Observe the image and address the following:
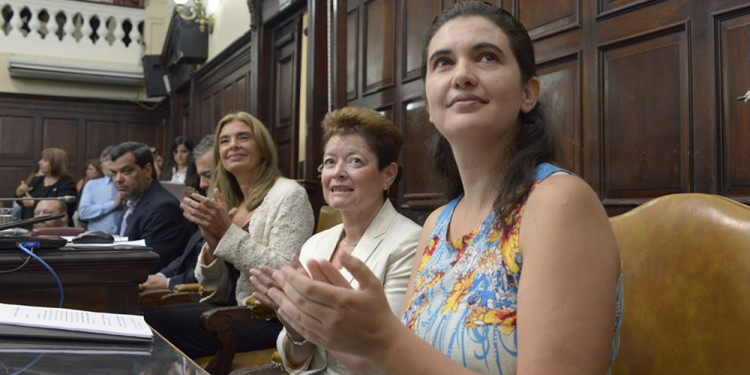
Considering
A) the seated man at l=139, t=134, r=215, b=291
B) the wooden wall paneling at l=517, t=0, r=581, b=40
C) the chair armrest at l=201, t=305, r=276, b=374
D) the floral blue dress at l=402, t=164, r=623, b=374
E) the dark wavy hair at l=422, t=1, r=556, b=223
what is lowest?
the chair armrest at l=201, t=305, r=276, b=374

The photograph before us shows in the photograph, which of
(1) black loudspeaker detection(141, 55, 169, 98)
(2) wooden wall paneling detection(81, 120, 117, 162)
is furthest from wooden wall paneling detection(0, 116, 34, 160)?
(1) black loudspeaker detection(141, 55, 169, 98)

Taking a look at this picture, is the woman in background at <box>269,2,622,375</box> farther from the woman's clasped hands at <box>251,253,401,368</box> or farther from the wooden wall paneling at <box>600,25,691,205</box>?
the wooden wall paneling at <box>600,25,691,205</box>

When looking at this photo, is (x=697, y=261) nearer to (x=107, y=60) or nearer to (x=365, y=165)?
(x=365, y=165)

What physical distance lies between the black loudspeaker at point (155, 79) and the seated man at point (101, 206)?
3975 mm

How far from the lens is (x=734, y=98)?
1.66 m

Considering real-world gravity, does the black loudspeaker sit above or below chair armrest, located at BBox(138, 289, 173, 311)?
above

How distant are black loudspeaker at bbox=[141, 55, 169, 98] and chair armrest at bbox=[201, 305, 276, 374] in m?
7.49

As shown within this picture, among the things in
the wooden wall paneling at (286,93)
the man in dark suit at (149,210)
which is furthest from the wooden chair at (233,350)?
the wooden wall paneling at (286,93)

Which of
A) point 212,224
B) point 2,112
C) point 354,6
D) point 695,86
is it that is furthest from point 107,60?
point 695,86

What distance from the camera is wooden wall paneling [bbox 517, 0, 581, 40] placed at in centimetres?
219

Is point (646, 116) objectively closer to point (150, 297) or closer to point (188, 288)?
point (188, 288)

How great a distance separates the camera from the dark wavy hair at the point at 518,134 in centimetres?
102

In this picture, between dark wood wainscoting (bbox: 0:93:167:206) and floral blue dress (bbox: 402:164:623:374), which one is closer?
floral blue dress (bbox: 402:164:623:374)

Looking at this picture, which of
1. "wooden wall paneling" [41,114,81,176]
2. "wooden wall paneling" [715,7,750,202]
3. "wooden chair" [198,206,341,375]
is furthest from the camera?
"wooden wall paneling" [41,114,81,176]
